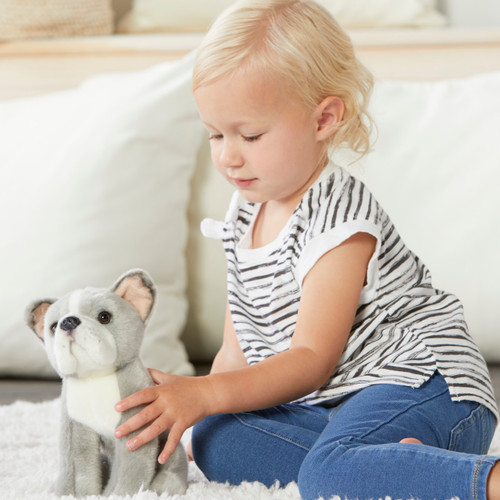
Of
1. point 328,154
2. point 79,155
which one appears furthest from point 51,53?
point 328,154

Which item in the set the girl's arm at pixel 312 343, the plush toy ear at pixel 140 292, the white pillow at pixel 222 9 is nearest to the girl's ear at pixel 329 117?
the girl's arm at pixel 312 343

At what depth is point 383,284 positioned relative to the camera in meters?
0.93

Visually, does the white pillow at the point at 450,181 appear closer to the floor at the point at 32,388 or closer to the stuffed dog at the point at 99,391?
the floor at the point at 32,388

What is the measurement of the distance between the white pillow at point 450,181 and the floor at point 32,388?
0.11 metres

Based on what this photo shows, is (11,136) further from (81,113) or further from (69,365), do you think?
(69,365)

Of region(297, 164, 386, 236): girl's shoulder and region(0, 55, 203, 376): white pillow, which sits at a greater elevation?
region(297, 164, 386, 236): girl's shoulder

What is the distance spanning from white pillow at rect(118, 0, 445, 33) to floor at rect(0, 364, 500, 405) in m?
1.01

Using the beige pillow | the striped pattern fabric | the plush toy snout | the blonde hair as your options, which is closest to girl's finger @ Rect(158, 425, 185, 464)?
the plush toy snout

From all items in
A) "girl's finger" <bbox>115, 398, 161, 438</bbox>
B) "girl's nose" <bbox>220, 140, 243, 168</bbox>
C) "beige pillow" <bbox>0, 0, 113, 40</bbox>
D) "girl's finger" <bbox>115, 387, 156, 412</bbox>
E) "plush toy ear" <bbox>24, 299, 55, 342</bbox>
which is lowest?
"girl's finger" <bbox>115, 398, 161, 438</bbox>

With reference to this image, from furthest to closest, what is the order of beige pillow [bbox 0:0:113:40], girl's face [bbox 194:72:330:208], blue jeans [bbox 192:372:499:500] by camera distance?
beige pillow [bbox 0:0:113:40], girl's face [bbox 194:72:330:208], blue jeans [bbox 192:372:499:500]

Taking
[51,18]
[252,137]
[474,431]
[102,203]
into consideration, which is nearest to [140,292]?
[252,137]

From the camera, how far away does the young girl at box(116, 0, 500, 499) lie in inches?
32.0

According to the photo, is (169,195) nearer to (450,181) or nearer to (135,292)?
(450,181)

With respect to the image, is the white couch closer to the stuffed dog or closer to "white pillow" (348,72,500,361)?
"white pillow" (348,72,500,361)
